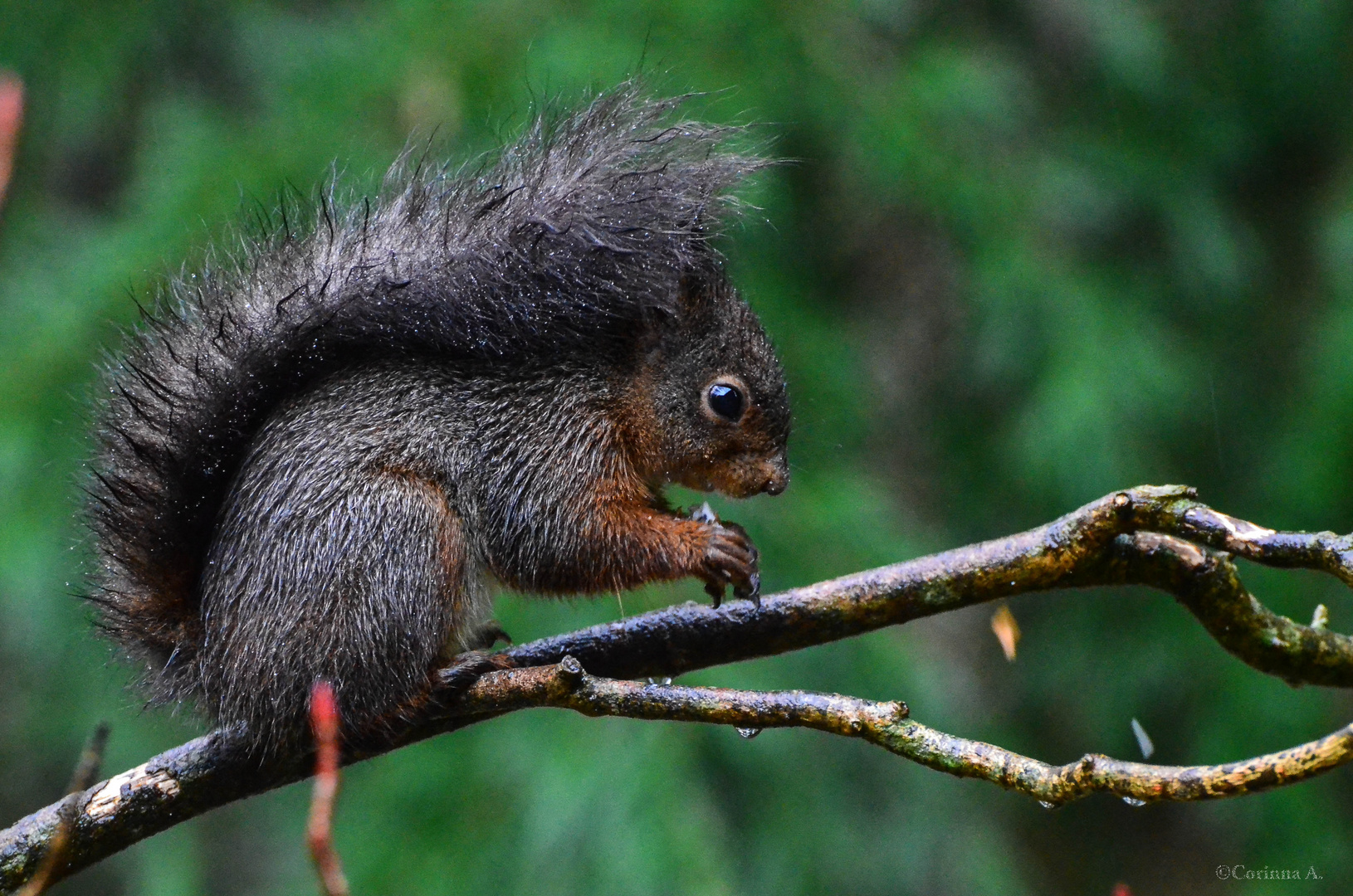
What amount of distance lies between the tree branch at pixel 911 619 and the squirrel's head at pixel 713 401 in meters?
0.40

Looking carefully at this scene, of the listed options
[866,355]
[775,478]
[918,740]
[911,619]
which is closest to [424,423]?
[775,478]

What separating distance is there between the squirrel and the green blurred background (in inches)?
19.5

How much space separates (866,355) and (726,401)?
188cm

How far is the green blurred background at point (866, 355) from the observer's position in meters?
2.89

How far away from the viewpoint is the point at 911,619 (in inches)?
62.7

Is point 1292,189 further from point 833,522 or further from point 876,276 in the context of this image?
point 833,522

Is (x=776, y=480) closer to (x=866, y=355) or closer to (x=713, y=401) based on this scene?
(x=713, y=401)

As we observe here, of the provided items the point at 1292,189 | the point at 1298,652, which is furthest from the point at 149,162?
the point at 1292,189

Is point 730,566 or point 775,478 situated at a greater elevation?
point 775,478
